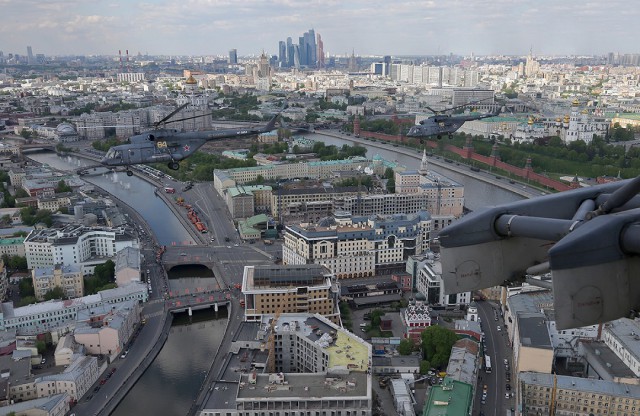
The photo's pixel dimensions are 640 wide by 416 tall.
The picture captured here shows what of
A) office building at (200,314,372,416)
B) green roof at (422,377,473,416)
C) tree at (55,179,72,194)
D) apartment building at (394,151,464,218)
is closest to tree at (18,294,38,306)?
office building at (200,314,372,416)

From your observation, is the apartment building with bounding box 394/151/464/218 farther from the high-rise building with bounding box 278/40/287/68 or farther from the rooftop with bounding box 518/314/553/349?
the high-rise building with bounding box 278/40/287/68

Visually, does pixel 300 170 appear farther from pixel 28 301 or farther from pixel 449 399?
pixel 449 399

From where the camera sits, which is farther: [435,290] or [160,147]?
[435,290]

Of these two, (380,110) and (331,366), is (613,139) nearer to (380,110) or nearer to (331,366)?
(380,110)

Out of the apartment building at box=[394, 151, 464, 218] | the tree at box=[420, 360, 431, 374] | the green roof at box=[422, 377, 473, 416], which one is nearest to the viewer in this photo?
the green roof at box=[422, 377, 473, 416]

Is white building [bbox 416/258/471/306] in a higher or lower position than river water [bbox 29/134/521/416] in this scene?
higher

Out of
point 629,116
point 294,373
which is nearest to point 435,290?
point 294,373

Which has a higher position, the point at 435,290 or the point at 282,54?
the point at 282,54

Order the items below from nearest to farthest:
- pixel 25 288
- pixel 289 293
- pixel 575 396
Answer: pixel 575 396 → pixel 289 293 → pixel 25 288
